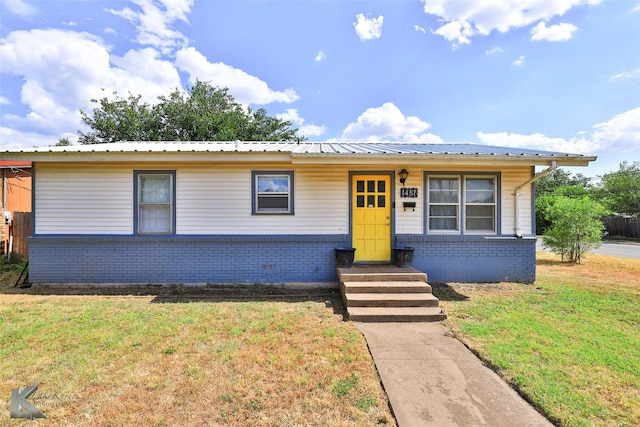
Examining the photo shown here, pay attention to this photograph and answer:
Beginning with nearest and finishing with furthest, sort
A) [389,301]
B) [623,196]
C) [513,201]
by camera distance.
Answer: [389,301], [513,201], [623,196]

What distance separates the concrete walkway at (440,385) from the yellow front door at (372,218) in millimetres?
2651

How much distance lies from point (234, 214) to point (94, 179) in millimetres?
3246

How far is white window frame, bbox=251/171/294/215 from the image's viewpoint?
638cm

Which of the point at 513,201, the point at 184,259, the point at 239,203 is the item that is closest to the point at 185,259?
the point at 184,259

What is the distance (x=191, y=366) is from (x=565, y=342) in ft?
15.4

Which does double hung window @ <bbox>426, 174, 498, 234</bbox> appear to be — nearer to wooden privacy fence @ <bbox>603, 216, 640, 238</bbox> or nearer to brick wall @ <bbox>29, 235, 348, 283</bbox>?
brick wall @ <bbox>29, 235, 348, 283</bbox>

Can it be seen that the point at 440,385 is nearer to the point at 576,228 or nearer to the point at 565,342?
the point at 565,342

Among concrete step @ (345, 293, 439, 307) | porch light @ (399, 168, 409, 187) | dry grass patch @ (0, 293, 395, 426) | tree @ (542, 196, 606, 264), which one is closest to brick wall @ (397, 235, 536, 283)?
porch light @ (399, 168, 409, 187)

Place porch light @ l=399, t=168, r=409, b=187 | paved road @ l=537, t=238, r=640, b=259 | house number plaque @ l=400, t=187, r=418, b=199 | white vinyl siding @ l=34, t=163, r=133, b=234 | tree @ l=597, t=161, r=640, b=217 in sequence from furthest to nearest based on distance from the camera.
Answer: tree @ l=597, t=161, r=640, b=217
paved road @ l=537, t=238, r=640, b=259
house number plaque @ l=400, t=187, r=418, b=199
porch light @ l=399, t=168, r=409, b=187
white vinyl siding @ l=34, t=163, r=133, b=234

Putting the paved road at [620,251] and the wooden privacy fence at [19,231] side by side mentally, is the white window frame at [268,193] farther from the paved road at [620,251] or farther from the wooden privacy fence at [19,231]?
the paved road at [620,251]

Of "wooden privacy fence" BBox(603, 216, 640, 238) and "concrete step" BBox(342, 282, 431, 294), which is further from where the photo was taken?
"wooden privacy fence" BBox(603, 216, 640, 238)

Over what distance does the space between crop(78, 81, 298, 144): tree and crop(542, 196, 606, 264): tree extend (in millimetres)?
16492

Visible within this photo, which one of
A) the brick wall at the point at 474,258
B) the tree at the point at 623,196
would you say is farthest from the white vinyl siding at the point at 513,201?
the tree at the point at 623,196

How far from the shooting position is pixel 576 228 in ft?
31.5
